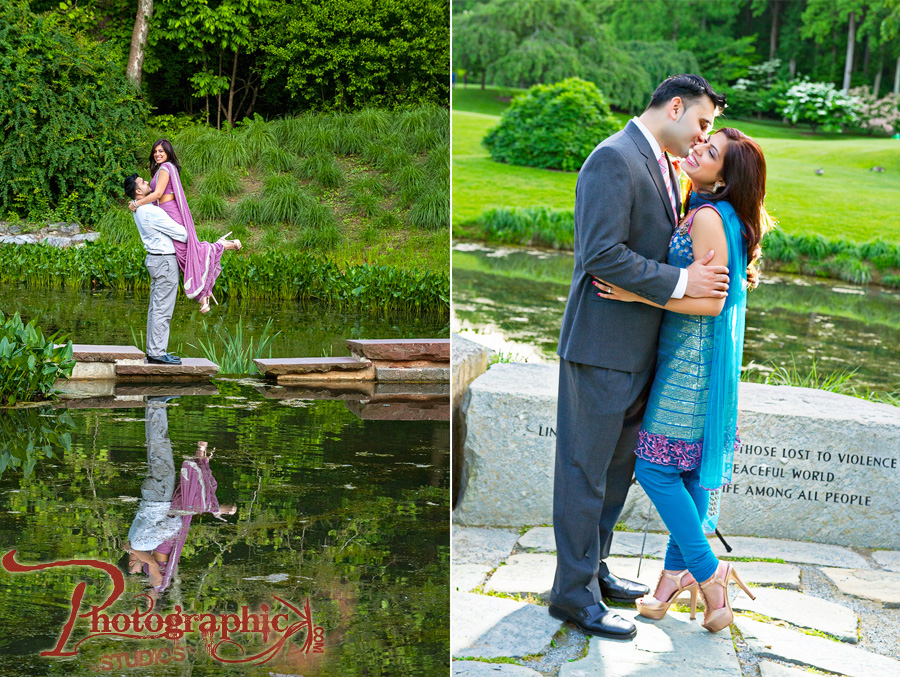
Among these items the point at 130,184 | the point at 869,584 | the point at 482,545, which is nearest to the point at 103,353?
the point at 130,184

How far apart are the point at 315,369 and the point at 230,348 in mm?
473

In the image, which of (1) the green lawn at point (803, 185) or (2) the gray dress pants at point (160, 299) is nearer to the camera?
(2) the gray dress pants at point (160, 299)

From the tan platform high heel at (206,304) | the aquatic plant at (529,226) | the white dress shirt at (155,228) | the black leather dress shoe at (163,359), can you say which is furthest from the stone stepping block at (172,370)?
the aquatic plant at (529,226)

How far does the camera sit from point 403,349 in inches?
153

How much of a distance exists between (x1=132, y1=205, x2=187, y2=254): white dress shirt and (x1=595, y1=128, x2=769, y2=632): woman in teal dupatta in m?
1.54

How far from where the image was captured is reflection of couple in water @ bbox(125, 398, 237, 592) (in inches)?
91.0

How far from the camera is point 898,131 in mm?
13570

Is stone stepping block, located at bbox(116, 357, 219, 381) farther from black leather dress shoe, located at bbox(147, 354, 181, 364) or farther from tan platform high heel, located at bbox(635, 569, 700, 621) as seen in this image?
tan platform high heel, located at bbox(635, 569, 700, 621)

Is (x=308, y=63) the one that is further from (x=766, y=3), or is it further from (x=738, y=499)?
(x=766, y=3)

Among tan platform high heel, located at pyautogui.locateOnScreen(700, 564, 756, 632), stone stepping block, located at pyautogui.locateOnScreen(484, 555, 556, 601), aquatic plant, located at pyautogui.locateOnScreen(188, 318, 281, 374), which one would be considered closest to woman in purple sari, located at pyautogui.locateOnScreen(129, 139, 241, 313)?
aquatic plant, located at pyautogui.locateOnScreen(188, 318, 281, 374)

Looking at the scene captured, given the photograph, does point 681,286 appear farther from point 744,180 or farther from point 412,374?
point 412,374

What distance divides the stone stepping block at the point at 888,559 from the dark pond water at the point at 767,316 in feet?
9.49

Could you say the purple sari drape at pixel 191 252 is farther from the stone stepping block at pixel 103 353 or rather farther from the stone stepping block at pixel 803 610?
the stone stepping block at pixel 803 610

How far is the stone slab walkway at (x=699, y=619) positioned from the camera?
2406 millimetres
